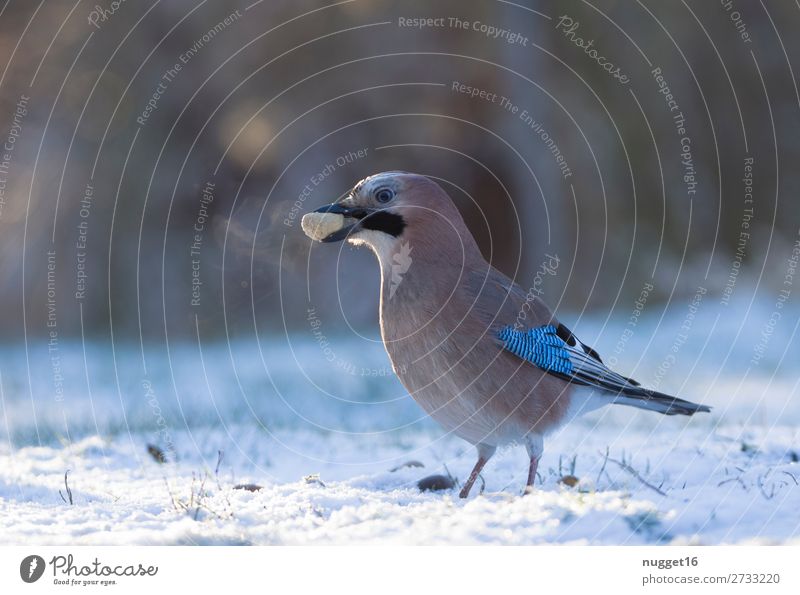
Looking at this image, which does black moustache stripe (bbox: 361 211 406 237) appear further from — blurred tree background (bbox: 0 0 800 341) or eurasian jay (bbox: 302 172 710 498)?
blurred tree background (bbox: 0 0 800 341)

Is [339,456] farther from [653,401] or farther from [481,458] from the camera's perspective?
[653,401]

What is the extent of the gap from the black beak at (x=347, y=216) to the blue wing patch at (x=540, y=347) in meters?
0.59

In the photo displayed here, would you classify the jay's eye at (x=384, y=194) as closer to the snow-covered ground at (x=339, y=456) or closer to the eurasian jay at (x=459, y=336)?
the eurasian jay at (x=459, y=336)

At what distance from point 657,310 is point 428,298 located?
286 cm

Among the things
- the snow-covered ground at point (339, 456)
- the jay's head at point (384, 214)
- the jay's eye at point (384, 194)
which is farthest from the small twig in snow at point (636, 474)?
the jay's eye at point (384, 194)

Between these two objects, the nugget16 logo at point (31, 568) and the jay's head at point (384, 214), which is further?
the jay's head at point (384, 214)

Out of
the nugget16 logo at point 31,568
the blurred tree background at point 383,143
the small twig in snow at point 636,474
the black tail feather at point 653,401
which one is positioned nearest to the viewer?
the nugget16 logo at point 31,568

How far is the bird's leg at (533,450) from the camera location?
3.02 metres

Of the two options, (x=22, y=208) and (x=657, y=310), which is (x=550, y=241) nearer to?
(x=657, y=310)

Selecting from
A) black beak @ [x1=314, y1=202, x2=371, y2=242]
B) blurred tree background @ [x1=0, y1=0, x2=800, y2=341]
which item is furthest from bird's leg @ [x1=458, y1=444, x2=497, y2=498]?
blurred tree background @ [x1=0, y1=0, x2=800, y2=341]

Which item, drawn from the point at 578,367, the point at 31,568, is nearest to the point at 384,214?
the point at 578,367

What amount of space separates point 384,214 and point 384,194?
66 millimetres

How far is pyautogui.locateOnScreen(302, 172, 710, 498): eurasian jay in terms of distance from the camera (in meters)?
Result: 2.94

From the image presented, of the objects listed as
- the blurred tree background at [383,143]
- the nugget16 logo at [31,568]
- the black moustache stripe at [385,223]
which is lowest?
the nugget16 logo at [31,568]
